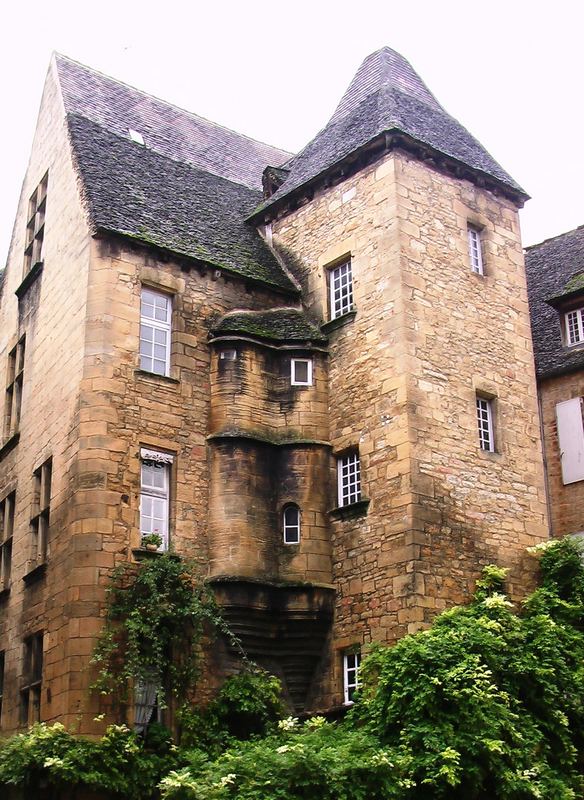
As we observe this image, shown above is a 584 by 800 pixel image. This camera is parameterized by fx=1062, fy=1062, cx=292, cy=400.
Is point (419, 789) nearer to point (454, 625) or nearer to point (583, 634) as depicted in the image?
point (454, 625)

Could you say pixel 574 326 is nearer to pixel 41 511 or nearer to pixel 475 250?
pixel 475 250

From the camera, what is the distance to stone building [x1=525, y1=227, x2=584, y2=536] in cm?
2223

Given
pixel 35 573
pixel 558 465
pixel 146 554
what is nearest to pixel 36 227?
pixel 35 573

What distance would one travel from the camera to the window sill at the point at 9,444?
70.1ft

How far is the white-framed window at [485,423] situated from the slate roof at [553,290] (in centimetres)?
350

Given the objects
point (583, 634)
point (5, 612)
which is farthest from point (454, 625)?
point (5, 612)

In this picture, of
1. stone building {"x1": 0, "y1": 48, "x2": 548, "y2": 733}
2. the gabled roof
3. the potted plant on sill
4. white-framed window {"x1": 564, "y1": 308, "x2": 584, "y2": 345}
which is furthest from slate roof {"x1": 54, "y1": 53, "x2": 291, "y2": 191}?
the potted plant on sill

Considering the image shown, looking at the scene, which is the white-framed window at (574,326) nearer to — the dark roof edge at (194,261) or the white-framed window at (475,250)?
the white-framed window at (475,250)

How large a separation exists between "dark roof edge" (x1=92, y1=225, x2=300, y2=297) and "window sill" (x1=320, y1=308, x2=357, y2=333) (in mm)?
1378

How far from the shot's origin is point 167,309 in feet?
64.9

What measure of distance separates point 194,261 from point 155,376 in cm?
268

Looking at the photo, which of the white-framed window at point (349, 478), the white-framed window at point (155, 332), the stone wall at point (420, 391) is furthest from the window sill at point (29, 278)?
the white-framed window at point (349, 478)

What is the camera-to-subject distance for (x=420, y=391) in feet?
60.7

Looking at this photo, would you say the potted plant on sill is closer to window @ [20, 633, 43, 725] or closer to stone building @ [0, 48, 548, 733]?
stone building @ [0, 48, 548, 733]
